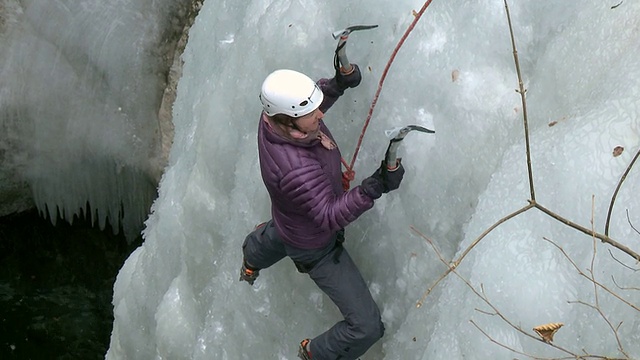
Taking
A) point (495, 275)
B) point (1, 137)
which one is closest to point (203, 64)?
point (495, 275)

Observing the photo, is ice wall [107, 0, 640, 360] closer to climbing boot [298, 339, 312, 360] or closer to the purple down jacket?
climbing boot [298, 339, 312, 360]

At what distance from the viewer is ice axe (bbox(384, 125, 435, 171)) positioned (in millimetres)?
2191

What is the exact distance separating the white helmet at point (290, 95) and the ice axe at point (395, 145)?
0.77 ft

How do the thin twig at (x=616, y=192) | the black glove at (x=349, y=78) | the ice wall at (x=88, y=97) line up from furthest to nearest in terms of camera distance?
the ice wall at (x=88, y=97) < the black glove at (x=349, y=78) < the thin twig at (x=616, y=192)

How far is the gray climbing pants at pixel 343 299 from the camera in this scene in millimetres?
2543

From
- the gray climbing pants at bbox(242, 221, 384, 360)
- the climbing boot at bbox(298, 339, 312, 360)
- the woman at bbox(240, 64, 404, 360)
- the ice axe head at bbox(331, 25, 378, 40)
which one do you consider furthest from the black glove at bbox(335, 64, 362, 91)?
the climbing boot at bbox(298, 339, 312, 360)

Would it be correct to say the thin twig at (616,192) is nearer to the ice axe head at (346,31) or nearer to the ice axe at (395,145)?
the ice axe at (395,145)

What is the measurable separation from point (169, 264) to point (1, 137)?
80.7 inches

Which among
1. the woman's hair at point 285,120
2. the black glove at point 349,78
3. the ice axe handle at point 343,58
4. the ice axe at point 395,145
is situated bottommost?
the woman's hair at point 285,120

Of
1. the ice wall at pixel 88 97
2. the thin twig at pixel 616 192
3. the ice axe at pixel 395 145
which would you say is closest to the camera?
the thin twig at pixel 616 192

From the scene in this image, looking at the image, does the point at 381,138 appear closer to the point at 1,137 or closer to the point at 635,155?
the point at 635,155

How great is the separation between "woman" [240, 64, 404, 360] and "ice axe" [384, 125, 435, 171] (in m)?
A: 0.02

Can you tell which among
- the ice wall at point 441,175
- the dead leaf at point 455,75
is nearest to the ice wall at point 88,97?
the ice wall at point 441,175

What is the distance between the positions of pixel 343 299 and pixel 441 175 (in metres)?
0.50
